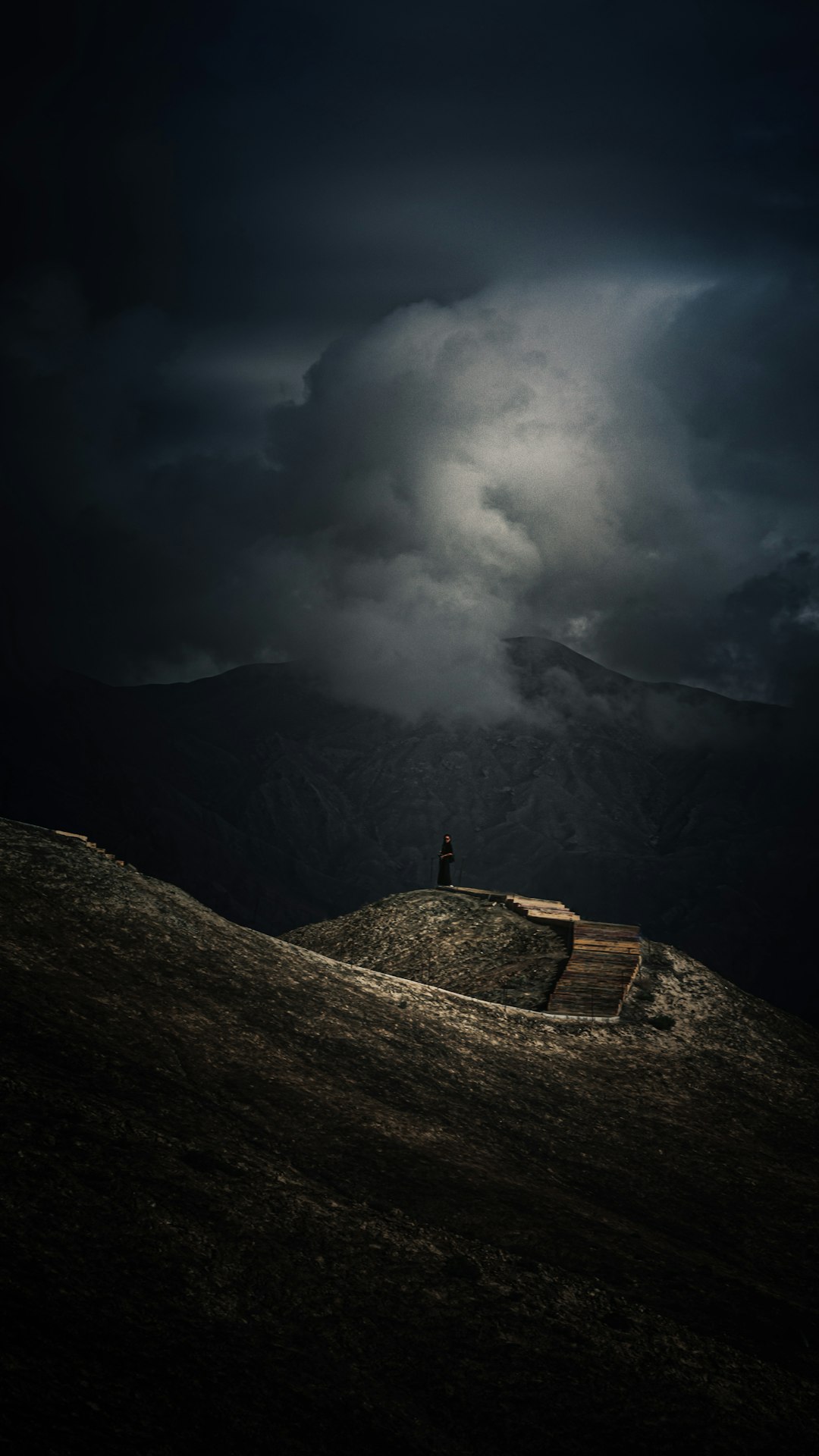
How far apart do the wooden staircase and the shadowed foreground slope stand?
4795 millimetres

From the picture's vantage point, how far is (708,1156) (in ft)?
60.1

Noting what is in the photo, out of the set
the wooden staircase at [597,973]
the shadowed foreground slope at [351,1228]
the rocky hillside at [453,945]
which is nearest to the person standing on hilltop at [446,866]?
the rocky hillside at [453,945]

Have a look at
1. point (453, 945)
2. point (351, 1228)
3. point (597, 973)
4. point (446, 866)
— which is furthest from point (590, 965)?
point (351, 1228)

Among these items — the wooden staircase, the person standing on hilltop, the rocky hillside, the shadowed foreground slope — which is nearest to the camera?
the shadowed foreground slope

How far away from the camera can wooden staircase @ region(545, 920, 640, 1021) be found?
27.0 m

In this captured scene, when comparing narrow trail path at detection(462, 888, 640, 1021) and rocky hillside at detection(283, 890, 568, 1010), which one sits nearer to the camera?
narrow trail path at detection(462, 888, 640, 1021)

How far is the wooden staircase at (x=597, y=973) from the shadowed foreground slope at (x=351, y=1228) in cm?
479

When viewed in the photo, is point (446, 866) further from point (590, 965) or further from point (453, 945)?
point (590, 965)

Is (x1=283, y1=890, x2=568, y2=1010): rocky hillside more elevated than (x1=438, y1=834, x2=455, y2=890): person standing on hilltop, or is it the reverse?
(x1=438, y1=834, x2=455, y2=890): person standing on hilltop

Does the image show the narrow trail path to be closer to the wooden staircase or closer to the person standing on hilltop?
the wooden staircase

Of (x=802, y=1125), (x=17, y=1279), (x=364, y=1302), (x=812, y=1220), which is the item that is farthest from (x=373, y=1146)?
(x=802, y=1125)

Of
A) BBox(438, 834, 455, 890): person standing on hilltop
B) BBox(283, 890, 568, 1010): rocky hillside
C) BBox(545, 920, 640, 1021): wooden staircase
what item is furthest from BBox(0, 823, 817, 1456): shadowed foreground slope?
BBox(438, 834, 455, 890): person standing on hilltop

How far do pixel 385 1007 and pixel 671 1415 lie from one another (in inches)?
550

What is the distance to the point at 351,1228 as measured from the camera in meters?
11.6
